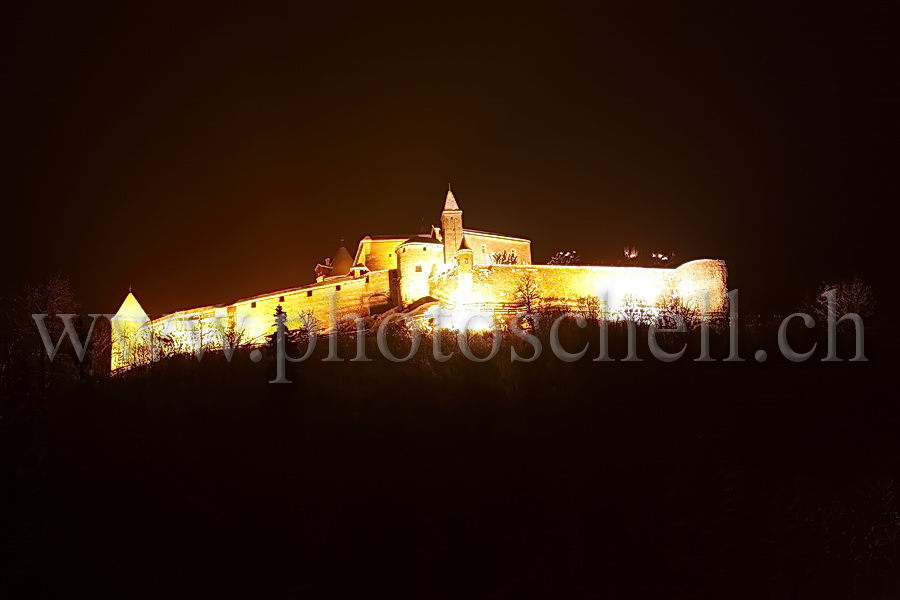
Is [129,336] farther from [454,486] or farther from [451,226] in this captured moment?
[454,486]

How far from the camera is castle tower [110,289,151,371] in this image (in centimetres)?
4628

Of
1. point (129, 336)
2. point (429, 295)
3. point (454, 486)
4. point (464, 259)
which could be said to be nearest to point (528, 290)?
point (464, 259)

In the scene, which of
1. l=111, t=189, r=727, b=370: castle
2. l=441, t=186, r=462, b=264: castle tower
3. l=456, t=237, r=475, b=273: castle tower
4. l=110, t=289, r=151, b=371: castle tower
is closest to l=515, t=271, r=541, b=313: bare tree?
l=111, t=189, r=727, b=370: castle

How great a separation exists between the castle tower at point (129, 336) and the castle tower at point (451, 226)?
15.2 m

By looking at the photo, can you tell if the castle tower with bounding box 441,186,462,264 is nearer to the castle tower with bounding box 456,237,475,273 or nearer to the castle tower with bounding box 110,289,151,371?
the castle tower with bounding box 456,237,475,273

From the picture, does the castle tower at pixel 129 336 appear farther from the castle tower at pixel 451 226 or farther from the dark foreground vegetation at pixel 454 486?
the castle tower at pixel 451 226

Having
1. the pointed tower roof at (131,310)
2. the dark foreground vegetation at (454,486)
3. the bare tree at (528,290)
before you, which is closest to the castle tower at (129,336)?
the pointed tower roof at (131,310)

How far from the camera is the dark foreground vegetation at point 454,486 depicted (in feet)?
88.6

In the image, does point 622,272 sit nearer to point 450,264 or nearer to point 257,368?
point 450,264

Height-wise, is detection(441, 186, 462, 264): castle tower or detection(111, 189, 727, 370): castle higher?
detection(441, 186, 462, 264): castle tower

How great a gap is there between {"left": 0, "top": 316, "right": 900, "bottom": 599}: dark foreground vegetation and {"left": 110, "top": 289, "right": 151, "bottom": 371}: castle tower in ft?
25.4

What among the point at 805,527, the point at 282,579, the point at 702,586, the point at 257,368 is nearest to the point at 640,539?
the point at 702,586

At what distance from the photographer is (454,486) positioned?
1206 inches

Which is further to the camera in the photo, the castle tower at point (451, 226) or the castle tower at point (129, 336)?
the castle tower at point (451, 226)
